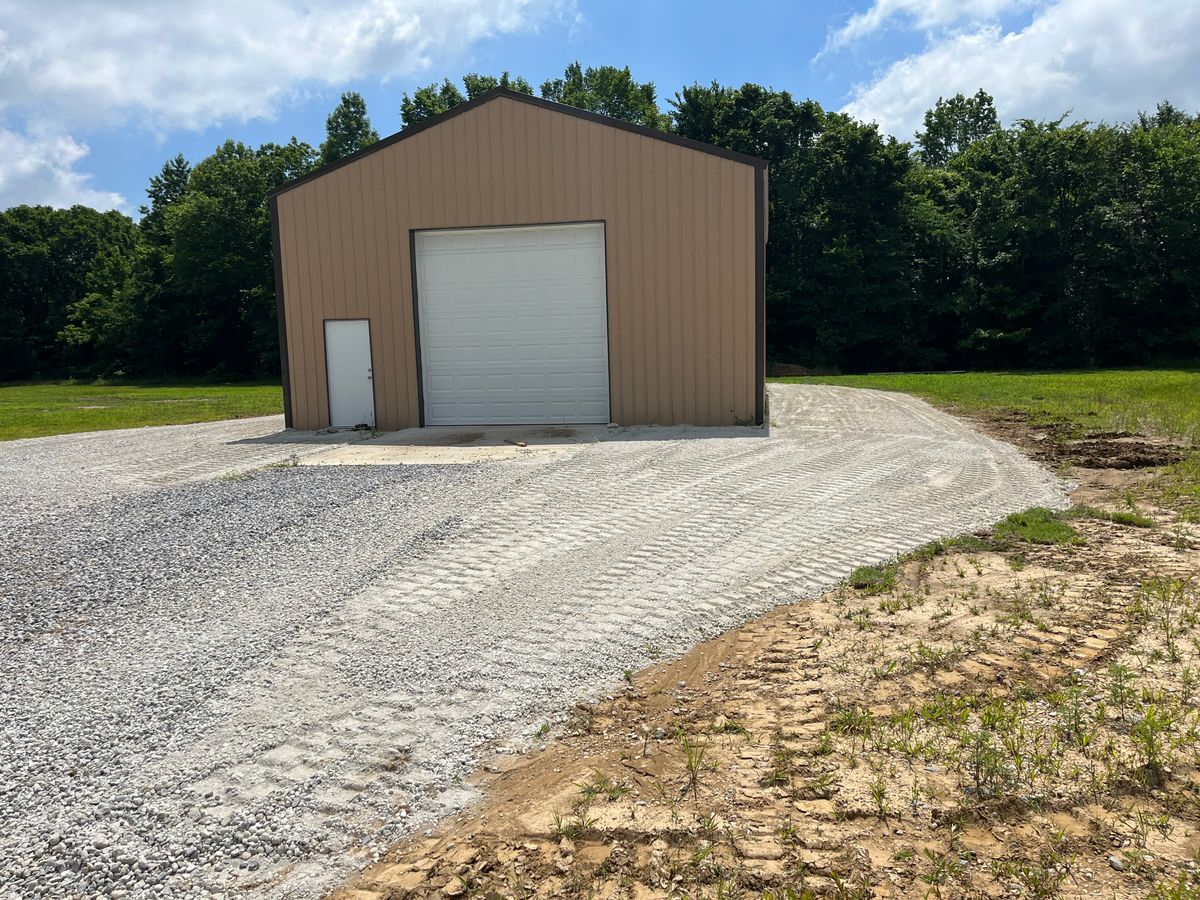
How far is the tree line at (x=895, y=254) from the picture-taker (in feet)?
105

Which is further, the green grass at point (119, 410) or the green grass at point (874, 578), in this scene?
the green grass at point (119, 410)

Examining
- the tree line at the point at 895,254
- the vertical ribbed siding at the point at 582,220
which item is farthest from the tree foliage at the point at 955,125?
the vertical ribbed siding at the point at 582,220

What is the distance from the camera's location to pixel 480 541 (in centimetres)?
656

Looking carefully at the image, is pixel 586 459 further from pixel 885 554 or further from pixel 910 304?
pixel 910 304

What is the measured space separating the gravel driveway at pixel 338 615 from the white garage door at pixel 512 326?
4018 millimetres

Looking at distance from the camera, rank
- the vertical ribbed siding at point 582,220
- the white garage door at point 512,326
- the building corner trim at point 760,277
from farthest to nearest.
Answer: the white garage door at point 512,326, the vertical ribbed siding at point 582,220, the building corner trim at point 760,277

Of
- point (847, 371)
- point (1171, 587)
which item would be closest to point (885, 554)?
point (1171, 587)

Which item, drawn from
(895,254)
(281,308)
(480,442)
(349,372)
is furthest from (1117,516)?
(895,254)

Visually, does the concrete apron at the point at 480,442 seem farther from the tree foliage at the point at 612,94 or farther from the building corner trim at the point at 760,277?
the tree foliage at the point at 612,94

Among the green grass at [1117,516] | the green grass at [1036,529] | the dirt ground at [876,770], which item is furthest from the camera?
the green grass at [1117,516]

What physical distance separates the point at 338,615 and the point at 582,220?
32.3 ft

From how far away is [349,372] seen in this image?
1462cm

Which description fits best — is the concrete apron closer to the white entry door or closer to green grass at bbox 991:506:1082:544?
the white entry door

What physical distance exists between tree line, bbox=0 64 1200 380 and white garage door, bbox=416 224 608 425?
2286cm
